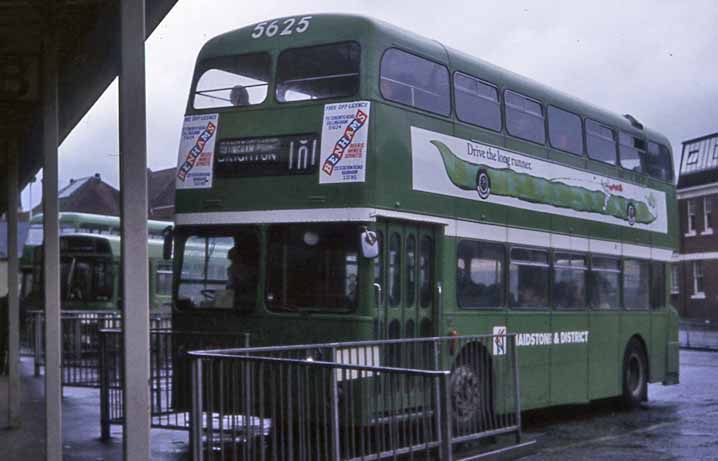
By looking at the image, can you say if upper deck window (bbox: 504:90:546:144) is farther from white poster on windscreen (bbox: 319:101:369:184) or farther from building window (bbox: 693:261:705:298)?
building window (bbox: 693:261:705:298)

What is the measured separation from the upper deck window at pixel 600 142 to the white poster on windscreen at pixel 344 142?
→ 646cm

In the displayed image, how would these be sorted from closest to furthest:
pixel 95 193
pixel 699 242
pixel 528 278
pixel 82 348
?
pixel 528 278, pixel 82 348, pixel 699 242, pixel 95 193

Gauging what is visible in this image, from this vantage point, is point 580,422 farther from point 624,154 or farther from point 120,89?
point 120,89

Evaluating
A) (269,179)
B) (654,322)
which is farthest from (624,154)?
(269,179)

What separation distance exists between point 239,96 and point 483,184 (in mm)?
3393

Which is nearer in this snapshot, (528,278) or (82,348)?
(528,278)

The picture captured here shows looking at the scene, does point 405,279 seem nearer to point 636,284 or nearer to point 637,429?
point 637,429

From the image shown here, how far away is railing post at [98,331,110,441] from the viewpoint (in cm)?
1266

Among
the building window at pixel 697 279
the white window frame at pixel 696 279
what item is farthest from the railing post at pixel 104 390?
the building window at pixel 697 279

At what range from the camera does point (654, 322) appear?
1945cm

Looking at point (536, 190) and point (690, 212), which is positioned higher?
point (690, 212)

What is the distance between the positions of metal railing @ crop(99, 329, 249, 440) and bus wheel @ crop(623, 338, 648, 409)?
27.8ft

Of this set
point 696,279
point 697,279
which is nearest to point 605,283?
point 697,279

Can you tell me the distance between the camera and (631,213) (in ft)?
61.5
